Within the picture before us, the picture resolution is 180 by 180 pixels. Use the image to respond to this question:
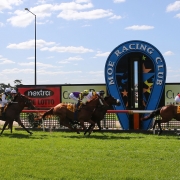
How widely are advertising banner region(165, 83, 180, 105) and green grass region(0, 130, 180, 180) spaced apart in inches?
191

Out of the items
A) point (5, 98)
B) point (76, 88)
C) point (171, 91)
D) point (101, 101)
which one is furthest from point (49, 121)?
point (171, 91)

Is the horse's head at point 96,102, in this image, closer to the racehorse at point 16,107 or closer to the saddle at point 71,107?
the saddle at point 71,107

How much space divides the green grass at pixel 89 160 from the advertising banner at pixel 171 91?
4.86 metres

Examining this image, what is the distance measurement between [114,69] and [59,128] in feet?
11.2

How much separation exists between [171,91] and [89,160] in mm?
8132

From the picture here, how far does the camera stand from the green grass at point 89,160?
20.1ft

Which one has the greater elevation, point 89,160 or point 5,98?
point 5,98

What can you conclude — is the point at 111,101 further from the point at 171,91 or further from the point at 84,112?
the point at 171,91

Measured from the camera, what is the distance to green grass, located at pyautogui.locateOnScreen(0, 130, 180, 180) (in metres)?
6.12

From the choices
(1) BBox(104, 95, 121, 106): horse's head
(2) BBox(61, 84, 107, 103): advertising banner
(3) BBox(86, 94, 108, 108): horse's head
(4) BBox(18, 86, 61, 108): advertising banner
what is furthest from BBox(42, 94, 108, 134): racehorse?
(4) BBox(18, 86, 61, 108): advertising banner

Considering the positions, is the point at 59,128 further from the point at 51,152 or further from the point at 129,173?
the point at 129,173

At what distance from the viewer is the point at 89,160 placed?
7.40 meters

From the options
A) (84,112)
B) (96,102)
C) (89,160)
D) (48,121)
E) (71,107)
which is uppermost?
(96,102)

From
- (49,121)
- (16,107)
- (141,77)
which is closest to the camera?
(16,107)
